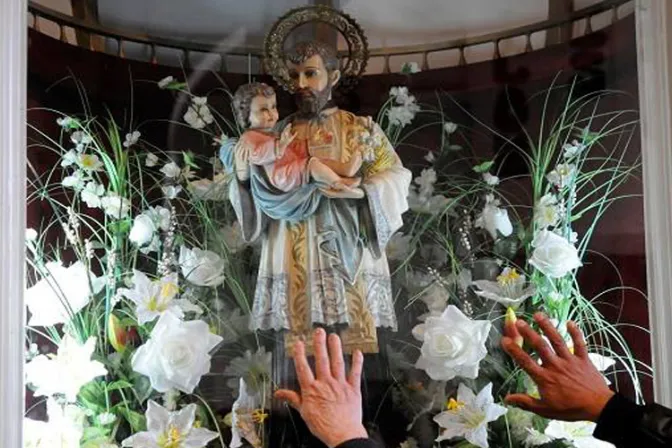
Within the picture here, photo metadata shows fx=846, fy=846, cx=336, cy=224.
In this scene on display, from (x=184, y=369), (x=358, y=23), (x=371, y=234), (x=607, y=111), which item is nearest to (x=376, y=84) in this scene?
(x=358, y=23)

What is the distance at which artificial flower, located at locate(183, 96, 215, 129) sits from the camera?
1.06 meters

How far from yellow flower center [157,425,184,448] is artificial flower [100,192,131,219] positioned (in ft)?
0.87

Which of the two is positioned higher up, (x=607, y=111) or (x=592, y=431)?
(x=607, y=111)

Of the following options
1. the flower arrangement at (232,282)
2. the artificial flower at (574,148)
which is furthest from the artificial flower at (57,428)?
the artificial flower at (574,148)

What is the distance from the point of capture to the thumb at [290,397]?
0.99 m

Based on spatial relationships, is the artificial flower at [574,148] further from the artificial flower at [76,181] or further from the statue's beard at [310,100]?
the artificial flower at [76,181]

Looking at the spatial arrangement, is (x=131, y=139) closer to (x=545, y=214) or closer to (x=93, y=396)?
(x=93, y=396)

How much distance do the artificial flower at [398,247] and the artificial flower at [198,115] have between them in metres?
0.27

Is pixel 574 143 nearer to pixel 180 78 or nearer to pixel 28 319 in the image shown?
pixel 180 78

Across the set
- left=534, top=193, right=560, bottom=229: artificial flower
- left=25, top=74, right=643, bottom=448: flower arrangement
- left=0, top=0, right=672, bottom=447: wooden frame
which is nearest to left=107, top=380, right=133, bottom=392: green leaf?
left=25, top=74, right=643, bottom=448: flower arrangement

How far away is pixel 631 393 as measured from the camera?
3.43 feet

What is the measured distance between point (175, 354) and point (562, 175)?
1.76 ft

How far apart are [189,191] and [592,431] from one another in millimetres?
580

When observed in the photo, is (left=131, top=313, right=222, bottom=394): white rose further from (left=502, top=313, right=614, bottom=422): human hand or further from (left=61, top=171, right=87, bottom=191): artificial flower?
(left=502, top=313, right=614, bottom=422): human hand
